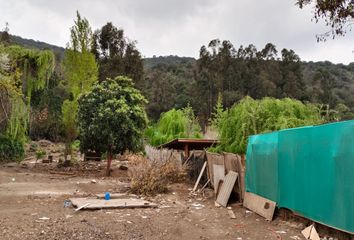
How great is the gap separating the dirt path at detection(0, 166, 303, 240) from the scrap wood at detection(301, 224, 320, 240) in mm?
122

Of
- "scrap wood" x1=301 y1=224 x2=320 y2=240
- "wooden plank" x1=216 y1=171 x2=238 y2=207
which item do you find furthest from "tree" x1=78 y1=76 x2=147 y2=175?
"scrap wood" x1=301 y1=224 x2=320 y2=240

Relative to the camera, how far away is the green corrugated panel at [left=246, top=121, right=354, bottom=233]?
5.27 metres

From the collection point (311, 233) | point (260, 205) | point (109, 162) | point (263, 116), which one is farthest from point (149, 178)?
point (311, 233)

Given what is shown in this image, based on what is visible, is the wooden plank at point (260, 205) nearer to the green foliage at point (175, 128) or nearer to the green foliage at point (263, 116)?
the green foliage at point (263, 116)

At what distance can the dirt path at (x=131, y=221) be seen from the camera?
6.50 metres

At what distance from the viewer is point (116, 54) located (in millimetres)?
31312

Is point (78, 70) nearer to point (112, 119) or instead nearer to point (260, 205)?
point (112, 119)

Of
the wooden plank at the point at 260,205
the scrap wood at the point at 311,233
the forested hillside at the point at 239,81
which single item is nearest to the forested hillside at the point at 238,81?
the forested hillside at the point at 239,81

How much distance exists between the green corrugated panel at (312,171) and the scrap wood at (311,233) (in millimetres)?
171

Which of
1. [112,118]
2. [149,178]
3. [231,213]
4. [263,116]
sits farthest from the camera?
[112,118]

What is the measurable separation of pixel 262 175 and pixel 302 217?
5.65 feet

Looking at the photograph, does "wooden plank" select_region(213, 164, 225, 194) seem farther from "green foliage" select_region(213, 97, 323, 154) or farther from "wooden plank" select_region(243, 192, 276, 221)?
"green foliage" select_region(213, 97, 323, 154)

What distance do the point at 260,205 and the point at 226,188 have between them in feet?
5.26

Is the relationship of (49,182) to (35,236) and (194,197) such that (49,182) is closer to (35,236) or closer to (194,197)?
(194,197)
